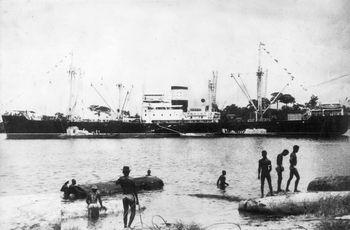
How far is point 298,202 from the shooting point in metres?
10.3

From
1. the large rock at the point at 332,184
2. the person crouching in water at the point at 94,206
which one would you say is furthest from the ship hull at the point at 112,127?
the person crouching in water at the point at 94,206

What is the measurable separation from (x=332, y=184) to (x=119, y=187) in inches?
297


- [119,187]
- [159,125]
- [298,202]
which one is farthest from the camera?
[159,125]

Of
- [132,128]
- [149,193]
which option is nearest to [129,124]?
[132,128]

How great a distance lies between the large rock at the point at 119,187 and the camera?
14.8 m

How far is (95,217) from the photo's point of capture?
11.6 m

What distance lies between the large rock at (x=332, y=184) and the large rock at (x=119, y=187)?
249 inches

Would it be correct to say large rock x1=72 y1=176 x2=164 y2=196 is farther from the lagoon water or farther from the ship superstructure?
the ship superstructure

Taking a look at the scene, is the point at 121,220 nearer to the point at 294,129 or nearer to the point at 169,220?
the point at 169,220

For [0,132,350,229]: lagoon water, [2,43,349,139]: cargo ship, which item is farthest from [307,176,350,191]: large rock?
[2,43,349,139]: cargo ship

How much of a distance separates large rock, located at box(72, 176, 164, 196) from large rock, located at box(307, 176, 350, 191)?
20.7 feet

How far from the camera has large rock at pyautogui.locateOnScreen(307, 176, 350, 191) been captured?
1239cm

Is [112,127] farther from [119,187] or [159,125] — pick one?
[119,187]

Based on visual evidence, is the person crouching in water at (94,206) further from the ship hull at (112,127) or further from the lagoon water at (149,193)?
the ship hull at (112,127)
